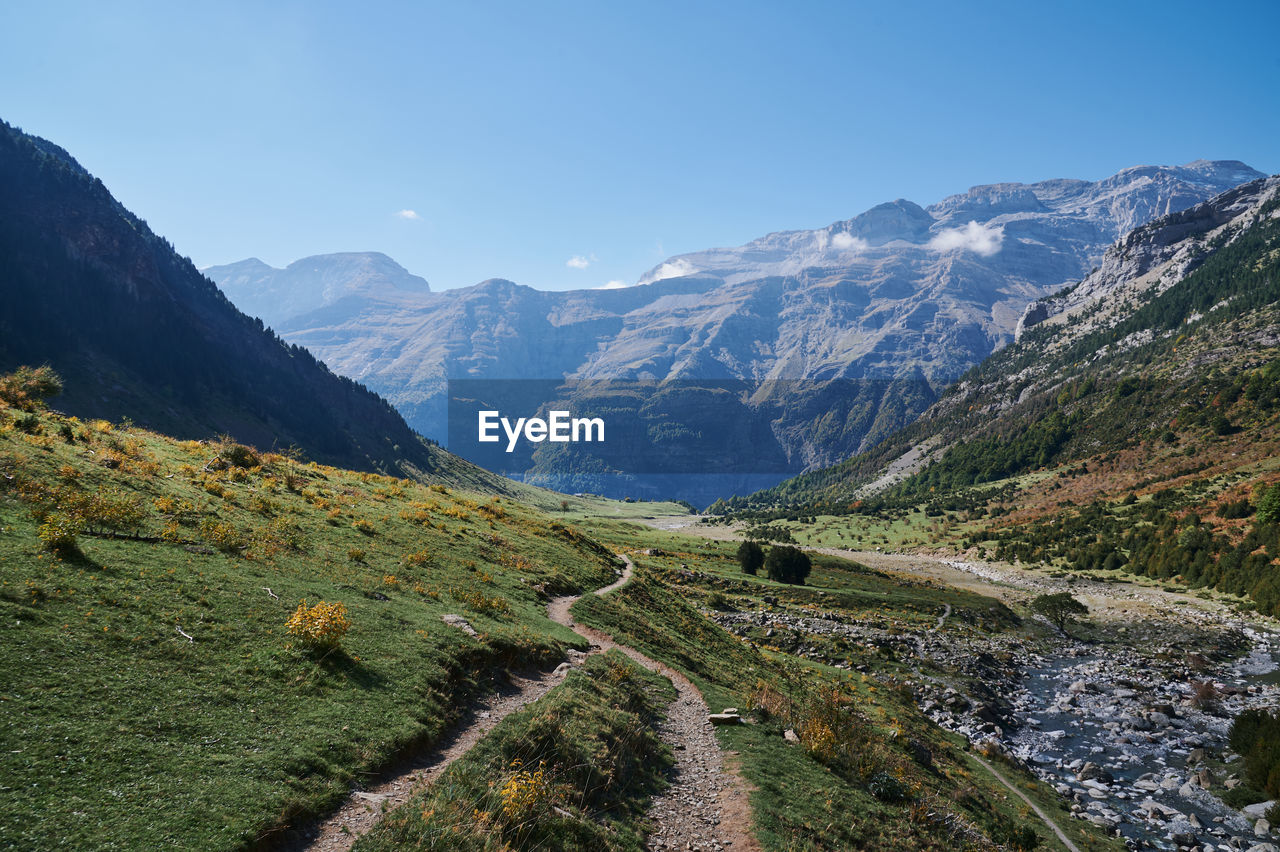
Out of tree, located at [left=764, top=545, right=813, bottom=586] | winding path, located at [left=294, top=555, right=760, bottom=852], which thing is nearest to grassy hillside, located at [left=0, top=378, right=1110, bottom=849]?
winding path, located at [left=294, top=555, right=760, bottom=852]

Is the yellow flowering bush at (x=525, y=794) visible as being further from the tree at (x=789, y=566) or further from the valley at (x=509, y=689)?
the tree at (x=789, y=566)

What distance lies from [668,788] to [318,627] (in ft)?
33.8

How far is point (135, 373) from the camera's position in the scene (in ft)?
513

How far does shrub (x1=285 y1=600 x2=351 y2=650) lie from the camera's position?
14367mm

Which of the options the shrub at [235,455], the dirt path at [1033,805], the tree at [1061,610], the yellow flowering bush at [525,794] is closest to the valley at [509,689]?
the yellow flowering bush at [525,794]

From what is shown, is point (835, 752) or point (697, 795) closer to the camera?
point (697, 795)

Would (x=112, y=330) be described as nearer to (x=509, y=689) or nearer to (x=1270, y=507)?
(x=509, y=689)

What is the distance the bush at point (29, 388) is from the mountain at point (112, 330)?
139 metres

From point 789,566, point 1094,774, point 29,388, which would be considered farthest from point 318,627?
point 789,566

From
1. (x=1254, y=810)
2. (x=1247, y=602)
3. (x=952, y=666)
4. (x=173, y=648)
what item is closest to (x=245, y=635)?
(x=173, y=648)

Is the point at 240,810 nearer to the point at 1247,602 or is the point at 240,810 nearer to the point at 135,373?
the point at 1247,602

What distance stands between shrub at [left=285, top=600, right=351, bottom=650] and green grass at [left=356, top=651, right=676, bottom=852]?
4933 millimetres

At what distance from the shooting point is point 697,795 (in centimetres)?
1502

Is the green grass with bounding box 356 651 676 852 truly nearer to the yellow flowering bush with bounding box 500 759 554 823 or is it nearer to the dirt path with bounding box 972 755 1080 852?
the yellow flowering bush with bounding box 500 759 554 823
